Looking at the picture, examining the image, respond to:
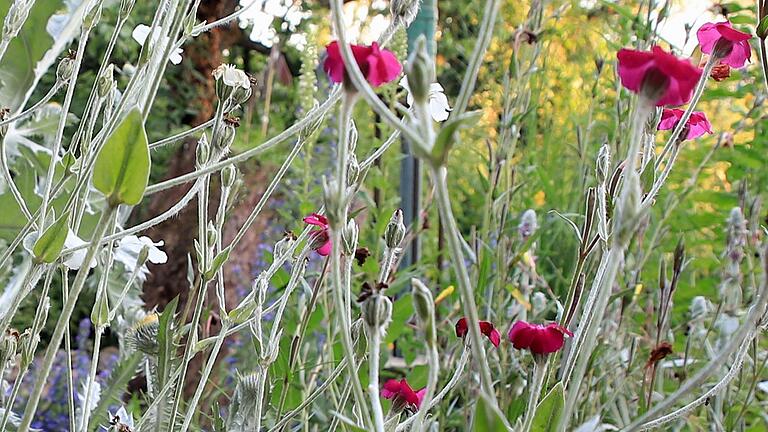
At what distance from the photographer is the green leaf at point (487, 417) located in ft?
0.88

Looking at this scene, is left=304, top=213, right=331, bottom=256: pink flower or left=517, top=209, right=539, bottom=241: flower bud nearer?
left=304, top=213, right=331, bottom=256: pink flower

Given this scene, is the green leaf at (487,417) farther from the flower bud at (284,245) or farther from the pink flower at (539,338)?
the flower bud at (284,245)

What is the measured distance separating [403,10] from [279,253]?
0.16 meters

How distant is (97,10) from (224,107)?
10 cm

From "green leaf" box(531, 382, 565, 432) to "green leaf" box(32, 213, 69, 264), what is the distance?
0.73 feet

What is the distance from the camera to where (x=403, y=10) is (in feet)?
1.42

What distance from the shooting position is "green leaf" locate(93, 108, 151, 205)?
1.03 feet

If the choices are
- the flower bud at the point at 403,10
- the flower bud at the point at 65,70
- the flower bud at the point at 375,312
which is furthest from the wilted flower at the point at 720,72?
the flower bud at the point at 65,70

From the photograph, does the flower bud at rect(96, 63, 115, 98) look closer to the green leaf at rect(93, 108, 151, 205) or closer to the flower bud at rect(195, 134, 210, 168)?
the flower bud at rect(195, 134, 210, 168)

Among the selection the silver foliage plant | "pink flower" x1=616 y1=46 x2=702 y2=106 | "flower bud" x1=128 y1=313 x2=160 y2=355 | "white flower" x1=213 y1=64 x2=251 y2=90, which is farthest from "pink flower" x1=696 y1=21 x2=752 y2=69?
"flower bud" x1=128 y1=313 x2=160 y2=355

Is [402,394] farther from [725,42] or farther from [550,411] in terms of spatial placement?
[725,42]

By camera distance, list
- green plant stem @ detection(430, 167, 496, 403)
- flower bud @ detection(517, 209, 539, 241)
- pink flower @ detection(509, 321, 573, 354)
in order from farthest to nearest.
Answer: flower bud @ detection(517, 209, 539, 241), pink flower @ detection(509, 321, 573, 354), green plant stem @ detection(430, 167, 496, 403)

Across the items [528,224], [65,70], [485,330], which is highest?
[65,70]

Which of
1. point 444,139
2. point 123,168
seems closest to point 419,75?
point 444,139
